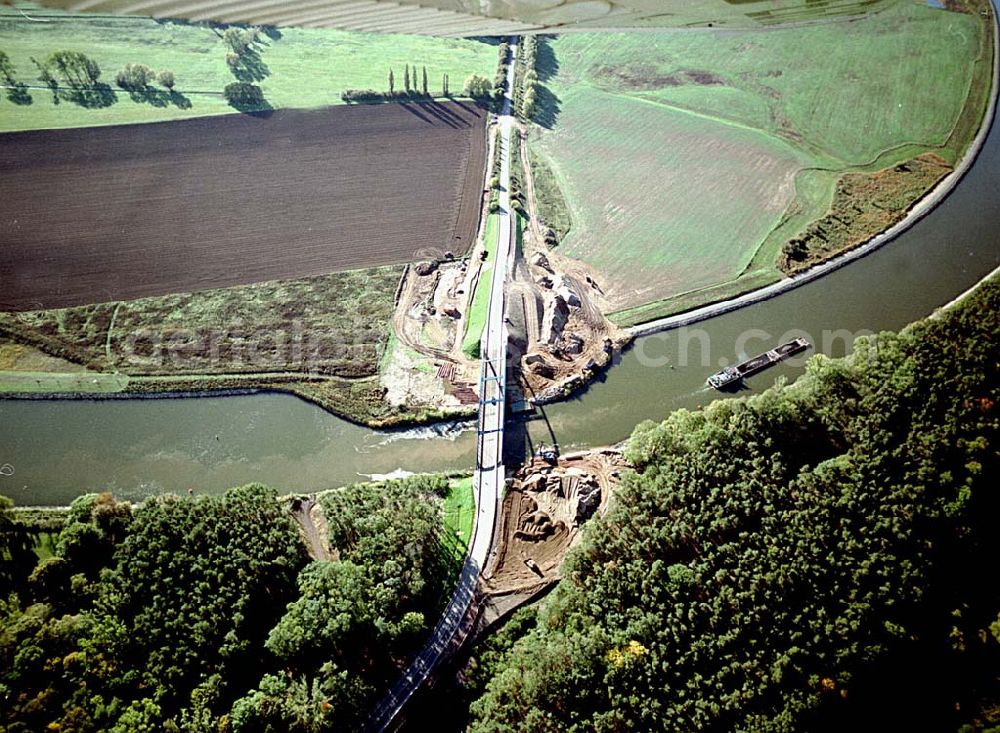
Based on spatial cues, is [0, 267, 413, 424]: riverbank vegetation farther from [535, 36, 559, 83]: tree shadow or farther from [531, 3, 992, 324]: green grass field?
[535, 36, 559, 83]: tree shadow

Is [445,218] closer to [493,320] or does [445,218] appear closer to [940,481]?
[493,320]

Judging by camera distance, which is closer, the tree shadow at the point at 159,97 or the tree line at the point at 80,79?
the tree shadow at the point at 159,97

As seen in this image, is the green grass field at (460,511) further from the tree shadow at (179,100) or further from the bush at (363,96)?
the tree shadow at (179,100)

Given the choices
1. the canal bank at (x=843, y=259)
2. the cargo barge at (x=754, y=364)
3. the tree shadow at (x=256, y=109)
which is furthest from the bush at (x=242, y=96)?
the cargo barge at (x=754, y=364)

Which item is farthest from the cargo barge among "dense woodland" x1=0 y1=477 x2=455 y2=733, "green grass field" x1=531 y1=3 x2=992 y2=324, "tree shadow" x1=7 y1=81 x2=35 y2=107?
"tree shadow" x1=7 y1=81 x2=35 y2=107

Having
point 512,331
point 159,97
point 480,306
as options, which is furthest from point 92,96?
point 512,331

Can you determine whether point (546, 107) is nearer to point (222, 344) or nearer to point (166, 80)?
point (166, 80)
